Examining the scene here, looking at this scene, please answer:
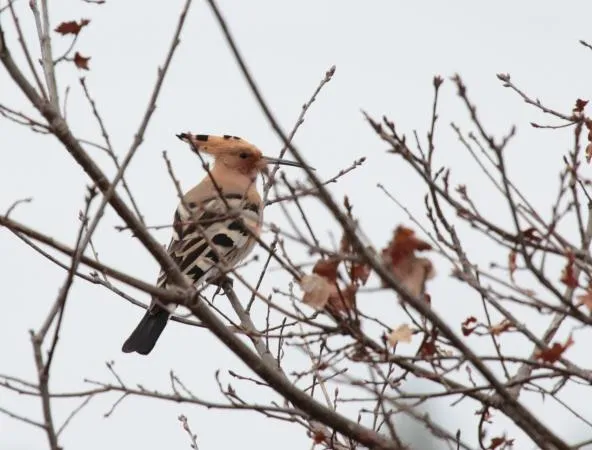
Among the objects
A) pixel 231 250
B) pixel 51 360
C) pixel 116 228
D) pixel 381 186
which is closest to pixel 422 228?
pixel 381 186

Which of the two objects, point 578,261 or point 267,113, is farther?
point 578,261

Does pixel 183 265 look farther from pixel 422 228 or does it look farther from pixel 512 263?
pixel 512 263

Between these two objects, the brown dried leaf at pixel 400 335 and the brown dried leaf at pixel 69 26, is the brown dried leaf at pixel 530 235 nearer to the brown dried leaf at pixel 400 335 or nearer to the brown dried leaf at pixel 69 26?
the brown dried leaf at pixel 400 335

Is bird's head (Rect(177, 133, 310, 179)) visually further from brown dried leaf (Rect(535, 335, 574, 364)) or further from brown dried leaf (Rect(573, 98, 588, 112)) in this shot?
brown dried leaf (Rect(535, 335, 574, 364))

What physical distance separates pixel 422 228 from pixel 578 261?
0.60m

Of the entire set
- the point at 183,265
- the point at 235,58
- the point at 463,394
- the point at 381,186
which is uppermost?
the point at 183,265

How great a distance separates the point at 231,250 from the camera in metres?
5.89

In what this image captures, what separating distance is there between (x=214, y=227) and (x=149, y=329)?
977 millimetres

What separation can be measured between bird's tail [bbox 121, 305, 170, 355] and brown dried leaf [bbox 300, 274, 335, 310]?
2765mm

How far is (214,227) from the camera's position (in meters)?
5.91

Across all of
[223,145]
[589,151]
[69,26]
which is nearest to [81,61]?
[69,26]

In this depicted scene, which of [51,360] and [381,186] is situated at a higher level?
[381,186]

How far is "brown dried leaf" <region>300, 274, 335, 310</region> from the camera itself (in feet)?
7.84

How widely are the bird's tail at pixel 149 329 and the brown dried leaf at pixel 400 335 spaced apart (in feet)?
8.84
